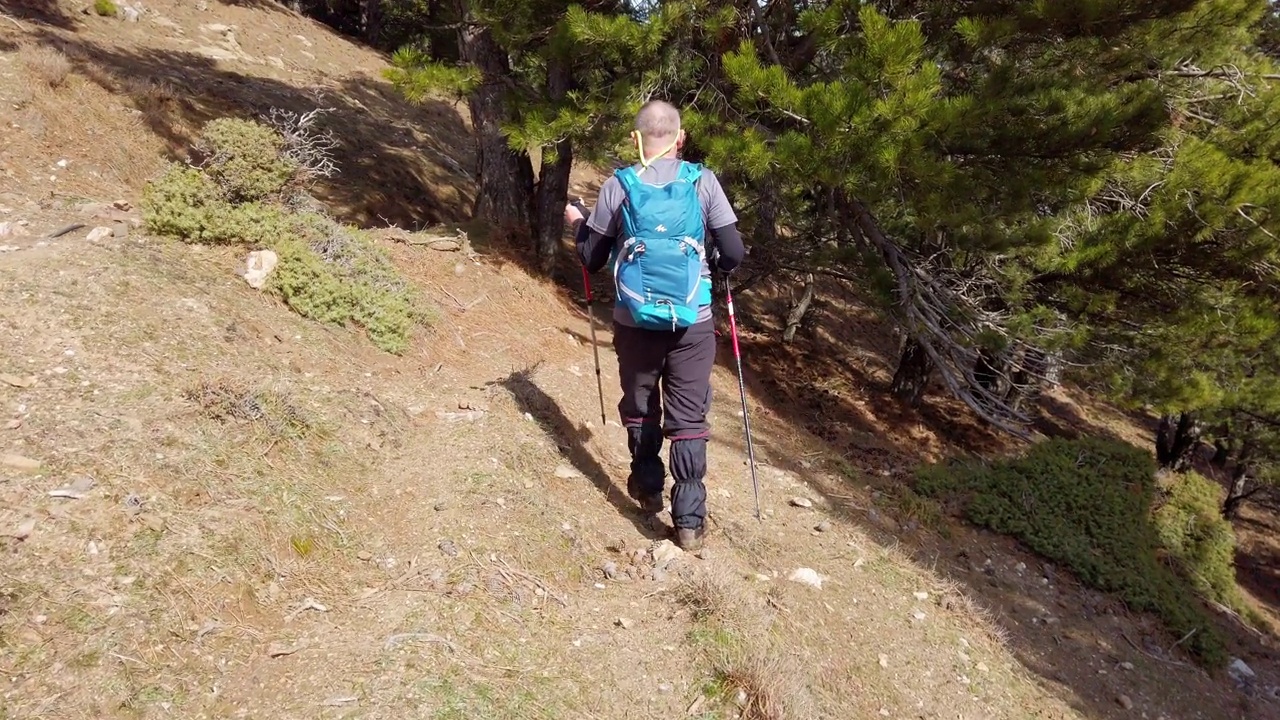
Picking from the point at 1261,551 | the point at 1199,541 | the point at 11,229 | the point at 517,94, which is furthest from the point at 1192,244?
the point at 1261,551

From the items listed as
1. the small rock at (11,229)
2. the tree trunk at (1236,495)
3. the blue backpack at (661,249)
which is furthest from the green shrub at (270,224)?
the tree trunk at (1236,495)

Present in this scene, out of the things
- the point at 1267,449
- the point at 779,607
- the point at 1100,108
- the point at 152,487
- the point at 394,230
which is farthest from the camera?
the point at 1267,449

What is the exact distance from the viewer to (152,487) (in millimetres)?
3250

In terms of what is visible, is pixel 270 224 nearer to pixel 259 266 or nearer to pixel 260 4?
pixel 259 266

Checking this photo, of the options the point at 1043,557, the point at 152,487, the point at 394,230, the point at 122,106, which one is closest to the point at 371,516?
the point at 152,487

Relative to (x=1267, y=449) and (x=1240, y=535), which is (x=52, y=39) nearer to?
(x=1267, y=449)

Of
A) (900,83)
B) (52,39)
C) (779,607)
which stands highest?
(900,83)

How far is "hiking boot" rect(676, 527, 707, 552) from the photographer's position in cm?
412

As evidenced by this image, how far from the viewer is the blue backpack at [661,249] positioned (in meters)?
3.65

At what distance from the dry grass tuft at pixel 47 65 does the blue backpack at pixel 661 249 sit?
7.31 metres

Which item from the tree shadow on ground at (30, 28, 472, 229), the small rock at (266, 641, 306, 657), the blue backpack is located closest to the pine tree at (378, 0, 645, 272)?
the tree shadow on ground at (30, 28, 472, 229)

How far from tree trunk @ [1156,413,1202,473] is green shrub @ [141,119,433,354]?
12.9 meters

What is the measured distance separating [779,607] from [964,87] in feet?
16.4

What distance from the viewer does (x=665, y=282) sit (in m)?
3.70
